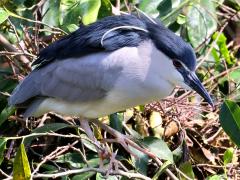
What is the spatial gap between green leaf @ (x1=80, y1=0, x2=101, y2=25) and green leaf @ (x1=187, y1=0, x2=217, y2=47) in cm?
45

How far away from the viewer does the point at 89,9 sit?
10.0 ft

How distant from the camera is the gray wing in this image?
2.81m

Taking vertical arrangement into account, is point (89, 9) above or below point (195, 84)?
above

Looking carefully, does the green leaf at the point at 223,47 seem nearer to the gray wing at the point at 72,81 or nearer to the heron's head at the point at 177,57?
the heron's head at the point at 177,57

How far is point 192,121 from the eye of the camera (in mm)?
3160

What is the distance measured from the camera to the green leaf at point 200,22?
329cm

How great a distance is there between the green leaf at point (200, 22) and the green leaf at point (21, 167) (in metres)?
1.12

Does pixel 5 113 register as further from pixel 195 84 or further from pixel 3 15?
pixel 195 84

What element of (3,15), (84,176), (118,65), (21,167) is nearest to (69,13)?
(3,15)

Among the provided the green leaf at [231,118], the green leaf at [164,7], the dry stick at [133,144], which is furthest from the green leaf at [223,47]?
the green leaf at [231,118]

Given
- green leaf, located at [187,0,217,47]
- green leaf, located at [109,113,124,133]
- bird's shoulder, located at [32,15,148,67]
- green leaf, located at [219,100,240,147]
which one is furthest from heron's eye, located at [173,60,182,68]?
green leaf, located at [187,0,217,47]

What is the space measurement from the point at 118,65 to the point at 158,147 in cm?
37

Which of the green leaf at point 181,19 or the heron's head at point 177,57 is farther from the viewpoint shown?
the green leaf at point 181,19

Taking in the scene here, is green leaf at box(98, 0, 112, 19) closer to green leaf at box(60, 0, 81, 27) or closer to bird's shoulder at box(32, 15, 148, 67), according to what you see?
green leaf at box(60, 0, 81, 27)
